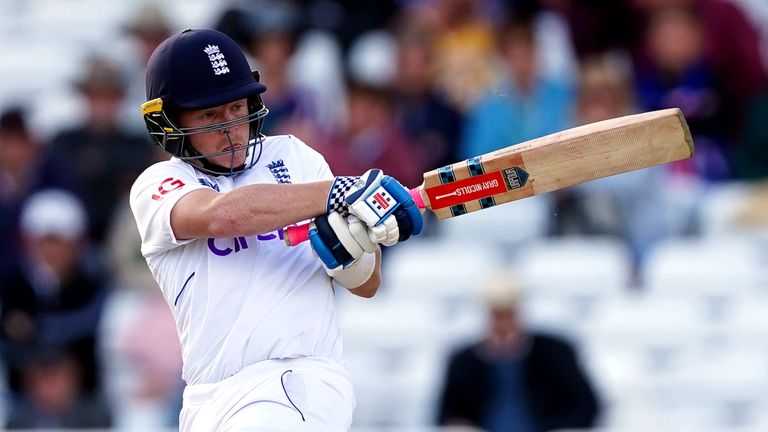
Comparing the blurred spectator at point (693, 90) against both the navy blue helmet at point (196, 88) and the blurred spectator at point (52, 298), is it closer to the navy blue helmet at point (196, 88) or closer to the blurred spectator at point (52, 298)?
the blurred spectator at point (52, 298)

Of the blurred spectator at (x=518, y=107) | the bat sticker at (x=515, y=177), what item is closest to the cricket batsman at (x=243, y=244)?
the bat sticker at (x=515, y=177)

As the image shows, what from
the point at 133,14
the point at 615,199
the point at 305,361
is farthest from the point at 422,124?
the point at 305,361

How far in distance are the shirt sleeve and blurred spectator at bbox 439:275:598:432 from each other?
317 cm

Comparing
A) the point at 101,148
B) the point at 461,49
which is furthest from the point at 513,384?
the point at 101,148

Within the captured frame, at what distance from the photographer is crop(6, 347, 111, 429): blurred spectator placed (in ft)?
24.7

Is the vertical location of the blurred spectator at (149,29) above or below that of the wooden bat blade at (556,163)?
below

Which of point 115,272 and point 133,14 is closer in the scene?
point 115,272

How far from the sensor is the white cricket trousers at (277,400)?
12.9 ft

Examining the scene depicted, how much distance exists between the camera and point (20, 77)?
33.3ft

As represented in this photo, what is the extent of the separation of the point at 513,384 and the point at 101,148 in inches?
122

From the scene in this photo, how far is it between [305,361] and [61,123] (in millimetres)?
5698

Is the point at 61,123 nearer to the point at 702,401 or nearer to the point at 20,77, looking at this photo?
the point at 20,77

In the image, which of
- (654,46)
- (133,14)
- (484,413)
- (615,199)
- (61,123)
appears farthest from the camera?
(133,14)

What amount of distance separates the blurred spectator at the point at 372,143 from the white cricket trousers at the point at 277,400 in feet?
12.7
